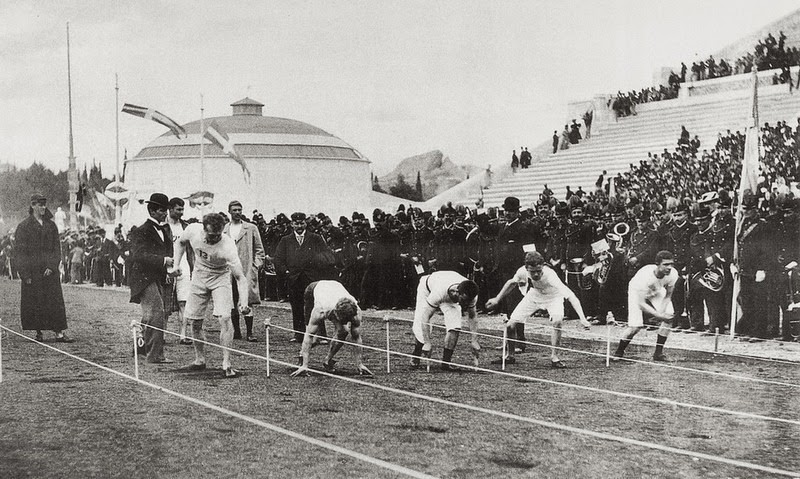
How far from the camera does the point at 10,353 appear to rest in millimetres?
12328

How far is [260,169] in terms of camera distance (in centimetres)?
3931

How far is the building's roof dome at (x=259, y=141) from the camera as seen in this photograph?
35062mm

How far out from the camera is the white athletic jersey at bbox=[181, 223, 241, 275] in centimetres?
1051

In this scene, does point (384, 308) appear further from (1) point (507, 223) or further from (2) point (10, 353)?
(2) point (10, 353)

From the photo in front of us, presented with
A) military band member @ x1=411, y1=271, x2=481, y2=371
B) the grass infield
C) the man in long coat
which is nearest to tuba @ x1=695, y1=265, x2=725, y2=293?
the grass infield

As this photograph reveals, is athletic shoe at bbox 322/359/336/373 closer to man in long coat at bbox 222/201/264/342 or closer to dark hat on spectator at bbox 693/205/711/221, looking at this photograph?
man in long coat at bbox 222/201/264/342

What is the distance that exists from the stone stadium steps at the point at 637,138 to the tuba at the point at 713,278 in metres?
11.9

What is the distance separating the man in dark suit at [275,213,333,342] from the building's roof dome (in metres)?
18.1

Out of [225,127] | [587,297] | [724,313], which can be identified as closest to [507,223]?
[587,297]

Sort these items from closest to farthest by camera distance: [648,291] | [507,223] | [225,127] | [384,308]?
[648,291]
[507,223]
[384,308]
[225,127]

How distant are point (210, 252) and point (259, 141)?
28068 millimetres

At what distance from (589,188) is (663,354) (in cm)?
1475

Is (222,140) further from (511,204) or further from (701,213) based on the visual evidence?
(701,213)

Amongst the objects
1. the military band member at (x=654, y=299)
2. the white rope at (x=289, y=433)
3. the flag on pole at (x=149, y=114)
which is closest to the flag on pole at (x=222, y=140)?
the flag on pole at (x=149, y=114)
